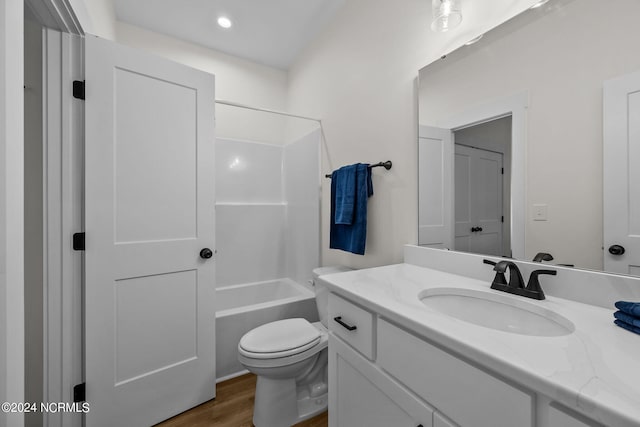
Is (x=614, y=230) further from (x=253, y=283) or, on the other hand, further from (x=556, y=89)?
(x=253, y=283)

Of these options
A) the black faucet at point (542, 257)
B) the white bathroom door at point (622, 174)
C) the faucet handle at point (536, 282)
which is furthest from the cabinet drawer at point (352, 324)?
the white bathroom door at point (622, 174)

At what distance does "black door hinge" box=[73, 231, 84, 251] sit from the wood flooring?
1.03m

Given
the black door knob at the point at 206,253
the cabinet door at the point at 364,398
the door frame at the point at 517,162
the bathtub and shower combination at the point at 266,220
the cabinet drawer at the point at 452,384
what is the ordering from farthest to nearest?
1. the bathtub and shower combination at the point at 266,220
2. the black door knob at the point at 206,253
3. the door frame at the point at 517,162
4. the cabinet door at the point at 364,398
5. the cabinet drawer at the point at 452,384

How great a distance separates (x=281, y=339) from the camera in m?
1.43

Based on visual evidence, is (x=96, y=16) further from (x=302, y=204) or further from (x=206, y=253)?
(x=302, y=204)

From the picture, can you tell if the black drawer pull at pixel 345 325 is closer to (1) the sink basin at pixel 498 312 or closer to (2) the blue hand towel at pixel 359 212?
(1) the sink basin at pixel 498 312

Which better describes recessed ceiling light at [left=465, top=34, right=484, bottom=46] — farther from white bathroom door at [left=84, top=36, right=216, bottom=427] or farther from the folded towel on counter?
white bathroom door at [left=84, top=36, right=216, bottom=427]

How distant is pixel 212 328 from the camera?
1607 millimetres

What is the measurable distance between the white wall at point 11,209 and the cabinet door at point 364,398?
895 millimetres

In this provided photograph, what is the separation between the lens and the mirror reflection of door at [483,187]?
1.02 metres

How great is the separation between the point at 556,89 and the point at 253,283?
8.38 feet

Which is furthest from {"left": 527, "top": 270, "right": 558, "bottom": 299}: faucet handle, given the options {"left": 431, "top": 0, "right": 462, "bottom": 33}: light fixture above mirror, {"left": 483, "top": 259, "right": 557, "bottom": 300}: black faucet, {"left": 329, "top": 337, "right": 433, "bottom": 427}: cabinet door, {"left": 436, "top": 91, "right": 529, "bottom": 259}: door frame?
{"left": 431, "top": 0, "right": 462, "bottom": 33}: light fixture above mirror

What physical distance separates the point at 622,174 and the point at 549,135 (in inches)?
8.7

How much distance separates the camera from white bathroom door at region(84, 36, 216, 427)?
1.27m
